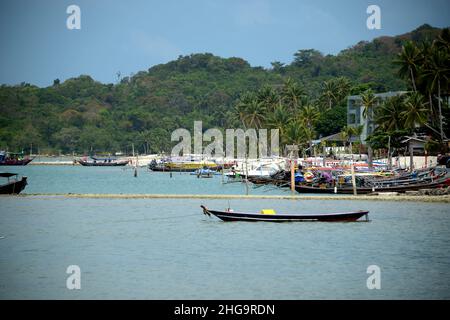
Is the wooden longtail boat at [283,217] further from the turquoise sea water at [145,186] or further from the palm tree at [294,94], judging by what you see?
the palm tree at [294,94]

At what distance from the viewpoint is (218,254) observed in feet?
150

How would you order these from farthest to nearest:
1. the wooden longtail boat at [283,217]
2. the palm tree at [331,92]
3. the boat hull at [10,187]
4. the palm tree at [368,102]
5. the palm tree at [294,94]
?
the palm tree at [331,92] < the palm tree at [294,94] < the palm tree at [368,102] < the boat hull at [10,187] < the wooden longtail boat at [283,217]

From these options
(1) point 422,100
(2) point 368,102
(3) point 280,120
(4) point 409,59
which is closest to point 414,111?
(4) point 409,59

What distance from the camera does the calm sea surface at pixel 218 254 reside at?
3569 cm

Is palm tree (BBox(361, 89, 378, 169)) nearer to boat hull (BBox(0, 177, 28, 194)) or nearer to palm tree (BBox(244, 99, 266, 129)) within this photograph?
palm tree (BBox(244, 99, 266, 129))

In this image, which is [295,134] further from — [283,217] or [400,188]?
[283,217]

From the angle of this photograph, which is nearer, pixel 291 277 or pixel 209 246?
pixel 291 277

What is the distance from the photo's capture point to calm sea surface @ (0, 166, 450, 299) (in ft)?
117

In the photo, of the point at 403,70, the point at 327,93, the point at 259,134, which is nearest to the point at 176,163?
the point at 259,134

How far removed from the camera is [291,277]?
38594 millimetres

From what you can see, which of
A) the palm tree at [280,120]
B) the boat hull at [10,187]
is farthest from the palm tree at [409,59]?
the boat hull at [10,187]
